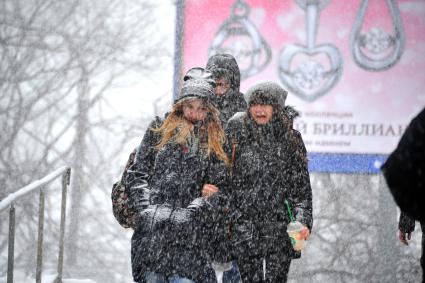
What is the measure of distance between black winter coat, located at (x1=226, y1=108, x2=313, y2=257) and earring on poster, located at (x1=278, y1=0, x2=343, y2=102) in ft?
11.1

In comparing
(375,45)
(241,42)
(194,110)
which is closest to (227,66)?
(194,110)

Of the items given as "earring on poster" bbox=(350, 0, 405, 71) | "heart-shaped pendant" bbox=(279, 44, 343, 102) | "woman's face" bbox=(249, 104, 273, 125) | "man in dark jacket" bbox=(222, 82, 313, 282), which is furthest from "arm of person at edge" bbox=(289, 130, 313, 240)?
"earring on poster" bbox=(350, 0, 405, 71)

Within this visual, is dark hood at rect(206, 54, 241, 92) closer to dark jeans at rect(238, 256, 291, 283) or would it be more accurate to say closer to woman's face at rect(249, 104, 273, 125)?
woman's face at rect(249, 104, 273, 125)

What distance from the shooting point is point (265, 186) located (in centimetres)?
389

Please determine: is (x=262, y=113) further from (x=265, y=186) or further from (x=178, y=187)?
(x=178, y=187)

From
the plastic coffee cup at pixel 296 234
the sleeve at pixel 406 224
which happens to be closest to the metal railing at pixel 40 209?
the plastic coffee cup at pixel 296 234

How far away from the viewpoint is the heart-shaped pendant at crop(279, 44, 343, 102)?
23.8 feet

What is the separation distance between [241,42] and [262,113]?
3.39m

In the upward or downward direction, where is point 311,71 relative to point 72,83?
downward

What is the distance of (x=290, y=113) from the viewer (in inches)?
157

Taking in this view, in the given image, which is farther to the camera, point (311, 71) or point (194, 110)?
point (311, 71)

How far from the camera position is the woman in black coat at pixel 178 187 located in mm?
3225

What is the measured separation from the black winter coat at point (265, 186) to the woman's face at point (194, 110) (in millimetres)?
504

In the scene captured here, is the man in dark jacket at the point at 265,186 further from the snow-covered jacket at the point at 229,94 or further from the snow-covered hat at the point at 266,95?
the snow-covered jacket at the point at 229,94
